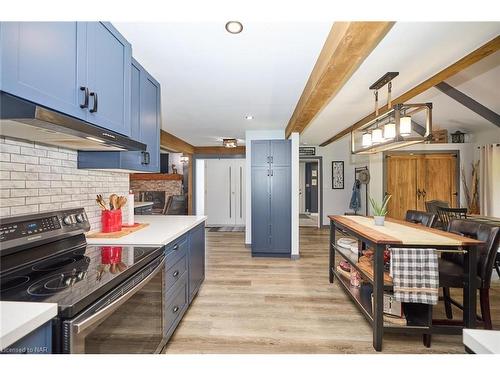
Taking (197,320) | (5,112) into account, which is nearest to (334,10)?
(5,112)

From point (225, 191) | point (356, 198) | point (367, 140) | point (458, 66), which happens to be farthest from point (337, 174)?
point (458, 66)

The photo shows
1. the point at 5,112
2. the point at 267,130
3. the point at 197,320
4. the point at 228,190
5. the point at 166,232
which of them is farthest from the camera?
the point at 228,190

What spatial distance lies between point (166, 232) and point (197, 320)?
0.92m

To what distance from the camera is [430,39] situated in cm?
164

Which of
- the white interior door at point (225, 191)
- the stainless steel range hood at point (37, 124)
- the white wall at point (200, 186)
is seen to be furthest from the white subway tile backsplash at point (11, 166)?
the white interior door at point (225, 191)

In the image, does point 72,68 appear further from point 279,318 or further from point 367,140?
A: point 367,140

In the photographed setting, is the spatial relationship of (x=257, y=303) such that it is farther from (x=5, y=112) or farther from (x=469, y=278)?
(x=5, y=112)

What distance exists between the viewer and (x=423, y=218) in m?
2.88

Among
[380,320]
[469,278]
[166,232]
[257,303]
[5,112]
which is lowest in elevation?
[257,303]

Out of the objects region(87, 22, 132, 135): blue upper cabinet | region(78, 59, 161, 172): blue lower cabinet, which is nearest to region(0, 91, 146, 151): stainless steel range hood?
region(87, 22, 132, 135): blue upper cabinet

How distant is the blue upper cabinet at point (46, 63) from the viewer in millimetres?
894

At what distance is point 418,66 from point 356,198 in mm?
4817

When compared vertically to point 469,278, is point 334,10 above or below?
above

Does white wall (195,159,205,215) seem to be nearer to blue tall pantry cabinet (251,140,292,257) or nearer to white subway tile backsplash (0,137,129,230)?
blue tall pantry cabinet (251,140,292,257)
